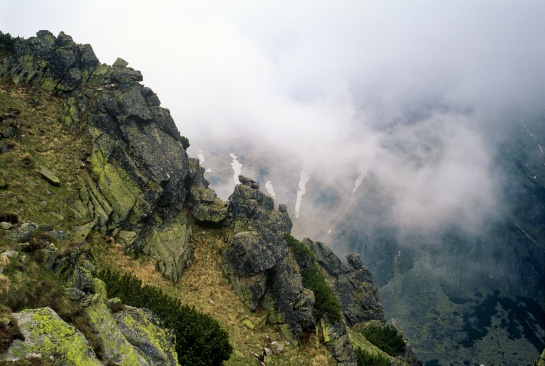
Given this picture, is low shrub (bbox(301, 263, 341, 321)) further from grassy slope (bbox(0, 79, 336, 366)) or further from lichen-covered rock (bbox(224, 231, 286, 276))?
lichen-covered rock (bbox(224, 231, 286, 276))

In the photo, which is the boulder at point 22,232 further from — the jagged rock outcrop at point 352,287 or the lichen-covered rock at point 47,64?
the jagged rock outcrop at point 352,287

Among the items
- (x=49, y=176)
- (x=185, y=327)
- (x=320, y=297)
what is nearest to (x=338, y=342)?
(x=320, y=297)

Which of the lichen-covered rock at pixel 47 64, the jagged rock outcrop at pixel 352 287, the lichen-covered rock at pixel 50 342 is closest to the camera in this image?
the lichen-covered rock at pixel 50 342

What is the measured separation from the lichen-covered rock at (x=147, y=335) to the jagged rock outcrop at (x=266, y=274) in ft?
88.1

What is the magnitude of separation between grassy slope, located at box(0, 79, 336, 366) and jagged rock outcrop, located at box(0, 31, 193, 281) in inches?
61.9

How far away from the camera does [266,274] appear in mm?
48969

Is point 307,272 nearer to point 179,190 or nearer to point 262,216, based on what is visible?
point 262,216

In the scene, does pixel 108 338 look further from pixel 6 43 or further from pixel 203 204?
pixel 6 43

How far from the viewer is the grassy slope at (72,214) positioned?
35125mm

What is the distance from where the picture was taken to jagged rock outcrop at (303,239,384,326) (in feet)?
299

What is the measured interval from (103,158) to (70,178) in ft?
16.1

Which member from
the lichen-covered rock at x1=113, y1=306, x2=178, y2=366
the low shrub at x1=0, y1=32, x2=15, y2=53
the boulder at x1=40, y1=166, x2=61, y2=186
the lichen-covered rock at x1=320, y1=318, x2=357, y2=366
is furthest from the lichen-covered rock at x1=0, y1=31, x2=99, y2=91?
the lichen-covered rock at x1=320, y1=318, x2=357, y2=366

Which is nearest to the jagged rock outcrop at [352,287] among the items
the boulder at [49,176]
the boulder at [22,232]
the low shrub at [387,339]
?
the low shrub at [387,339]

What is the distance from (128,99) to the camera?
160 feet
